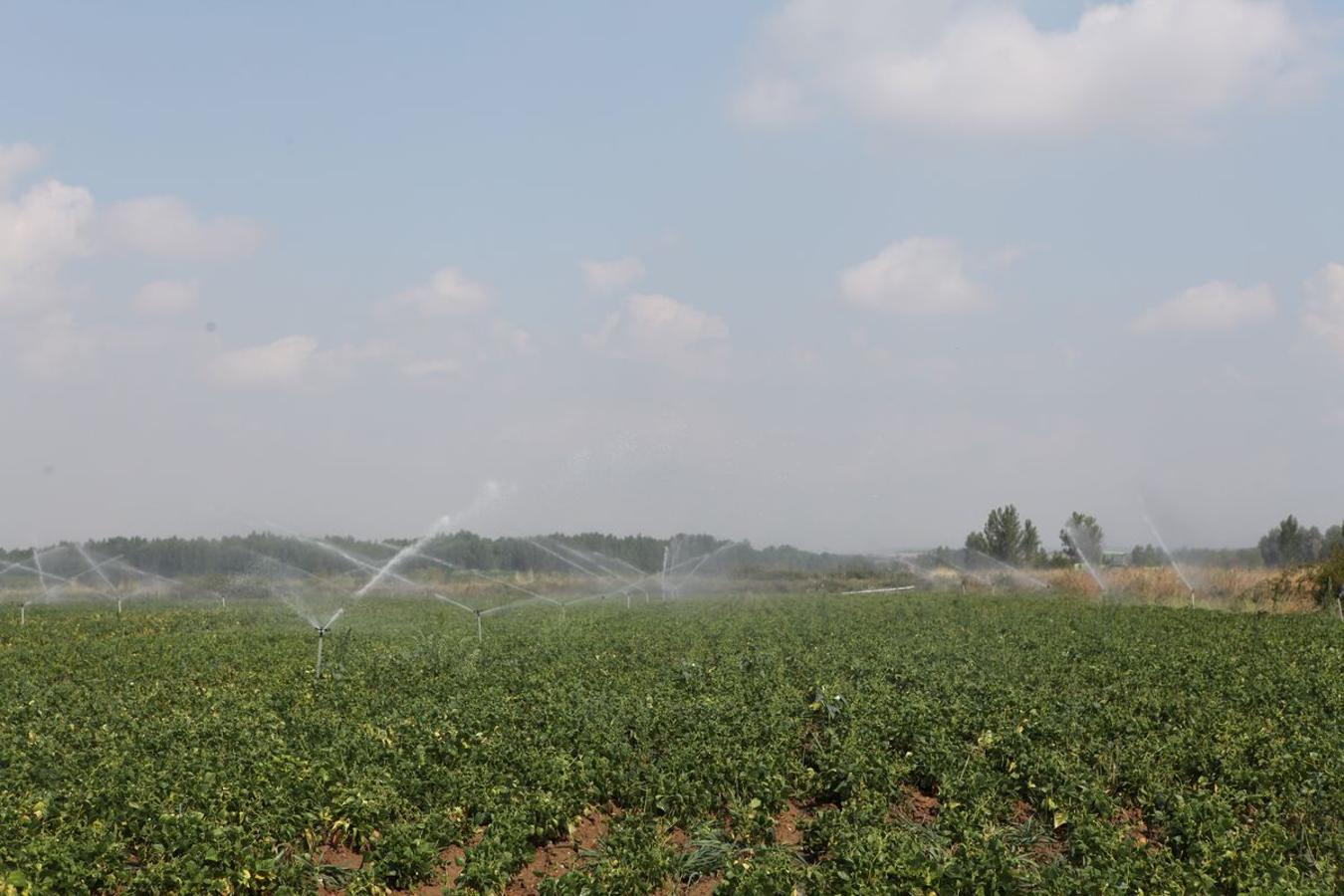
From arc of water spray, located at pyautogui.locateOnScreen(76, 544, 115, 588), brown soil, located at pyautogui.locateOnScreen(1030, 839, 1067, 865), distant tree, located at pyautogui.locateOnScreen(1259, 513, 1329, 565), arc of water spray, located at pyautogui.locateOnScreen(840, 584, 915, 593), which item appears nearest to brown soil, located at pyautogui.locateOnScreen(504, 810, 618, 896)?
brown soil, located at pyautogui.locateOnScreen(1030, 839, 1067, 865)

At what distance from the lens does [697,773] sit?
10164 millimetres

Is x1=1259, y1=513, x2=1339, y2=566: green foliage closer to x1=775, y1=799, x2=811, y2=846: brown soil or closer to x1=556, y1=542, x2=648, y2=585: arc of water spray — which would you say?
x1=556, y1=542, x2=648, y2=585: arc of water spray

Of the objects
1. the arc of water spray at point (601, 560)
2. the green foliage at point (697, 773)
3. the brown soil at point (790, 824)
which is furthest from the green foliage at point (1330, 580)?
the arc of water spray at point (601, 560)

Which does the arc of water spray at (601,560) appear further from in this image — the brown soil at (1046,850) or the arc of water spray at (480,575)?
the brown soil at (1046,850)

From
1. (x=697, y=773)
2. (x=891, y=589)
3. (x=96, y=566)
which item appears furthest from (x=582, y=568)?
(x=697, y=773)

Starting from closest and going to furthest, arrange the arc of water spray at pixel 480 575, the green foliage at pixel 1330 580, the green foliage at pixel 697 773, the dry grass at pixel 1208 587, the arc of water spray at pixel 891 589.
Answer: the green foliage at pixel 697 773
the green foliage at pixel 1330 580
the dry grass at pixel 1208 587
the arc of water spray at pixel 891 589
the arc of water spray at pixel 480 575

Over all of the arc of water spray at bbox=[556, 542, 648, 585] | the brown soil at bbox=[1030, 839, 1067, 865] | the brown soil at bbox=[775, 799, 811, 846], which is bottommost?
the brown soil at bbox=[775, 799, 811, 846]

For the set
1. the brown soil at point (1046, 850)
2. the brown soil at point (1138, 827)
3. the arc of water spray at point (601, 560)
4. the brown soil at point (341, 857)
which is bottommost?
the brown soil at point (341, 857)

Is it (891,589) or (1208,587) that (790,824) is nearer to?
(1208,587)

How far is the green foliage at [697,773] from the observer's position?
26.0ft

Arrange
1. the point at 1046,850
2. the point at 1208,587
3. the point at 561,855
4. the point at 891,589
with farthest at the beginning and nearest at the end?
the point at 891,589 < the point at 1208,587 < the point at 561,855 < the point at 1046,850

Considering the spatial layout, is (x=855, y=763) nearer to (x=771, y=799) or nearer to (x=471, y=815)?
(x=771, y=799)

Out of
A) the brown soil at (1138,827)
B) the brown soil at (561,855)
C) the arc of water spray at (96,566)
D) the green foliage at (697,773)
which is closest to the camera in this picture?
the green foliage at (697,773)

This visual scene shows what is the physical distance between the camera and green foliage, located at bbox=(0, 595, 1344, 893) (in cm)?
793
